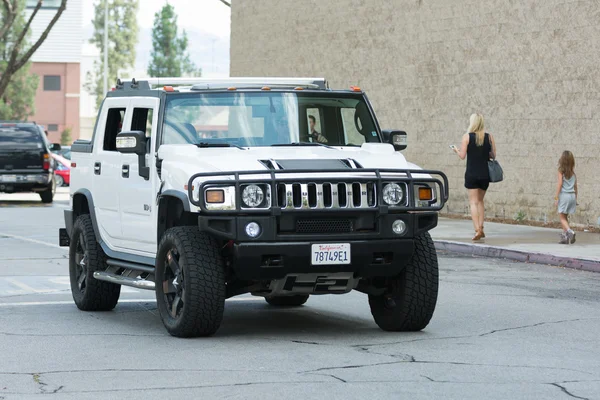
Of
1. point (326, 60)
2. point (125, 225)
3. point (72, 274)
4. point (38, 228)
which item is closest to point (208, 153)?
point (125, 225)

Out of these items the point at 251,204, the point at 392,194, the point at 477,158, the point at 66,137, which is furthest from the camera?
the point at 66,137

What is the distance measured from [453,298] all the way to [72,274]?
152 inches

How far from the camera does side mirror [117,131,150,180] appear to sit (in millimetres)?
10219

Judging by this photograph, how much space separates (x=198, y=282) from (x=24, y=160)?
74.6 feet

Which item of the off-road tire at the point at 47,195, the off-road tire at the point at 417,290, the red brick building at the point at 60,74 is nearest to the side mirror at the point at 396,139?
the off-road tire at the point at 417,290

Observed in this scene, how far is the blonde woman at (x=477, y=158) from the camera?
1905 cm

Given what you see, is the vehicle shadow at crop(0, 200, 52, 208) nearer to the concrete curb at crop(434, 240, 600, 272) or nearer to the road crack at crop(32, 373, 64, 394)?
the concrete curb at crop(434, 240, 600, 272)

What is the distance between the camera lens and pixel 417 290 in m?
9.79

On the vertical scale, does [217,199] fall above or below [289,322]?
above

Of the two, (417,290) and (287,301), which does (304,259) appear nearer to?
(417,290)

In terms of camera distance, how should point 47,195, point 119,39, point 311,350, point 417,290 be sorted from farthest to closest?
point 119,39 < point 47,195 < point 417,290 < point 311,350

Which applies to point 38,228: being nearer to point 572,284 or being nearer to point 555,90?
point 555,90

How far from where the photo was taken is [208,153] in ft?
32.6

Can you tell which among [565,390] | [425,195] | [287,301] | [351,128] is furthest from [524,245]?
[565,390]
